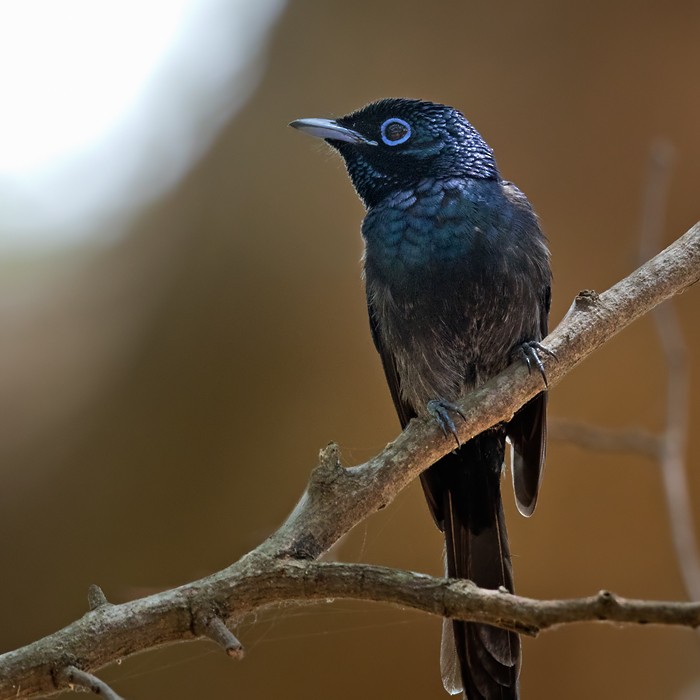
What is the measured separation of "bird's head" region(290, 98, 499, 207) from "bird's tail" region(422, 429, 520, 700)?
3.31ft

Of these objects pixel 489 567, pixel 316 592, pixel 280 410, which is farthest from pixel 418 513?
pixel 316 592

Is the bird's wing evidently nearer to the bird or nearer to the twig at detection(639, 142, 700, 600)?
the bird

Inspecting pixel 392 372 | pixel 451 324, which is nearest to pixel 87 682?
pixel 451 324

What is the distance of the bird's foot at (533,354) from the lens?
276cm

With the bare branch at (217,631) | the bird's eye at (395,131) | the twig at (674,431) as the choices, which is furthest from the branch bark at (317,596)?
the bird's eye at (395,131)

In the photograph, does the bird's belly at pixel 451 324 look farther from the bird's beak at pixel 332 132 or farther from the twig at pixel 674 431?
the bird's beak at pixel 332 132

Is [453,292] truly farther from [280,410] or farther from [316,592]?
[280,410]

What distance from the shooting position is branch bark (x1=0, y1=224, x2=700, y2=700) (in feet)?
5.50

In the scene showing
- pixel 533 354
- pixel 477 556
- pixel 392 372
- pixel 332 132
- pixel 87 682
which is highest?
pixel 332 132

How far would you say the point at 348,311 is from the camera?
5.82 metres

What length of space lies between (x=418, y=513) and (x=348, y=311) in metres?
1.33

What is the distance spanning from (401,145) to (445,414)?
54.0 inches

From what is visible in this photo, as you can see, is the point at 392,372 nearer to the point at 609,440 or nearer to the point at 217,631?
the point at 609,440

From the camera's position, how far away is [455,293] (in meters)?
3.15
